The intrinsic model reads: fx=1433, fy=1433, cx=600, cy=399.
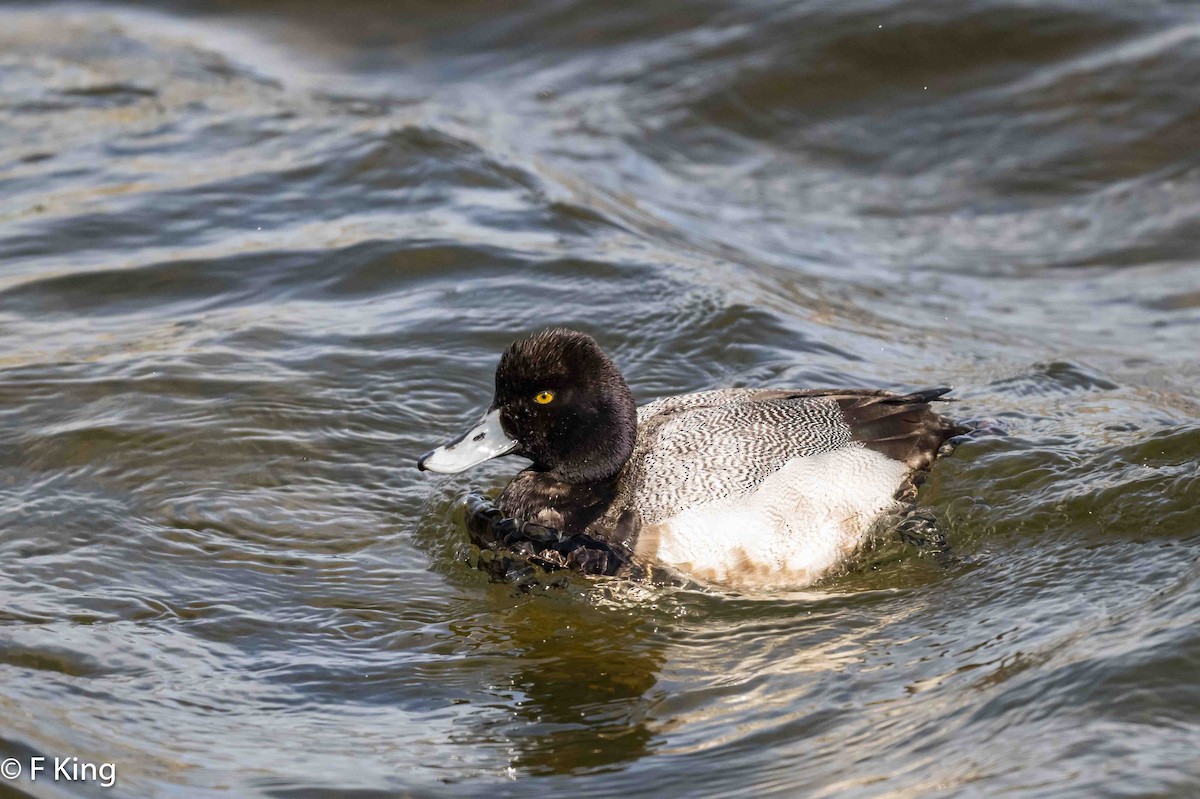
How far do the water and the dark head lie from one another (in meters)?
0.56

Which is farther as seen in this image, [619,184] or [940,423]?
[619,184]

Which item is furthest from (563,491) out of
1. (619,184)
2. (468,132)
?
(468,132)

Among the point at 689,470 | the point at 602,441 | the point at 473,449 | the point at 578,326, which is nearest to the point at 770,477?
the point at 689,470

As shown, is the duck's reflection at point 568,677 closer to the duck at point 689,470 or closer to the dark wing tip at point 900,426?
the duck at point 689,470

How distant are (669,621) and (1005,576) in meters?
1.42

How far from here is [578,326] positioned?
8.69 metres

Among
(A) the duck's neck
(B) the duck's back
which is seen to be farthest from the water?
(A) the duck's neck

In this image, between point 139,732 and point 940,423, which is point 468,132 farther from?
point 139,732

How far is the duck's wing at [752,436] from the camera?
6098mm

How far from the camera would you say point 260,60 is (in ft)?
46.7

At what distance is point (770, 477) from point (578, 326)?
2.80 metres

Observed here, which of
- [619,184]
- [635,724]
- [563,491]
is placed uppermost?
[619,184]
